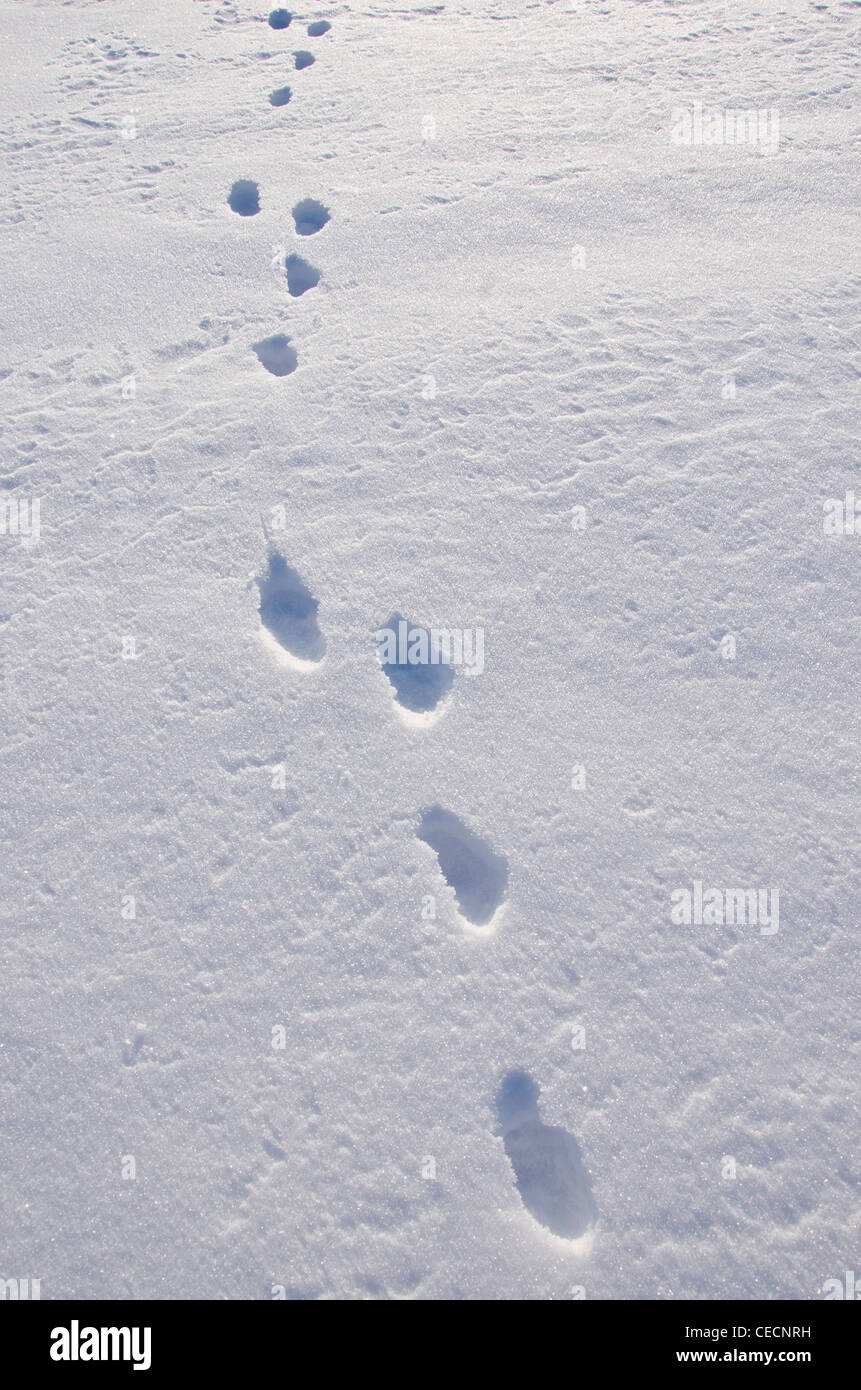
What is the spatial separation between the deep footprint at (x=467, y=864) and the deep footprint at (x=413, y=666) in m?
0.39

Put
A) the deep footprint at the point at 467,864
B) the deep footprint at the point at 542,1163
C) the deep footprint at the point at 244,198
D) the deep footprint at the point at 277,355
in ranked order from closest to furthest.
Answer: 1. the deep footprint at the point at 542,1163
2. the deep footprint at the point at 467,864
3. the deep footprint at the point at 277,355
4. the deep footprint at the point at 244,198

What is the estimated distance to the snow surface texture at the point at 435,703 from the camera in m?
2.08

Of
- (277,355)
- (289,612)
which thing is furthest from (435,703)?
(277,355)

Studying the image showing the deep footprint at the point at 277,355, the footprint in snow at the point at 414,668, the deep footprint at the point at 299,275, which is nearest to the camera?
the footprint in snow at the point at 414,668

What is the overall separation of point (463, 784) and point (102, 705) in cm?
125

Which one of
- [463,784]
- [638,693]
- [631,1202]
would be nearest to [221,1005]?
[463,784]

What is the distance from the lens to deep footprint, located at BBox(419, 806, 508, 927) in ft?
7.82

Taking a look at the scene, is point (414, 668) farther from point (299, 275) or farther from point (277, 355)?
point (299, 275)

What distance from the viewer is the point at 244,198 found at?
4027 mm

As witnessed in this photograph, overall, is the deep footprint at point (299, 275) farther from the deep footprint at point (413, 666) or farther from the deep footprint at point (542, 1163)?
the deep footprint at point (542, 1163)

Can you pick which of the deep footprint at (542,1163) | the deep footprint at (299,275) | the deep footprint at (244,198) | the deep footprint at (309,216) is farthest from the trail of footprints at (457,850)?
the deep footprint at (244,198)

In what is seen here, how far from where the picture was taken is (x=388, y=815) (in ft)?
8.14

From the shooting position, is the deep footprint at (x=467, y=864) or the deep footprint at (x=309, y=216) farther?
the deep footprint at (x=309, y=216)

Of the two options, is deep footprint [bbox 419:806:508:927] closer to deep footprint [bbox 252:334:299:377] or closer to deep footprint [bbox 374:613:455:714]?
deep footprint [bbox 374:613:455:714]
